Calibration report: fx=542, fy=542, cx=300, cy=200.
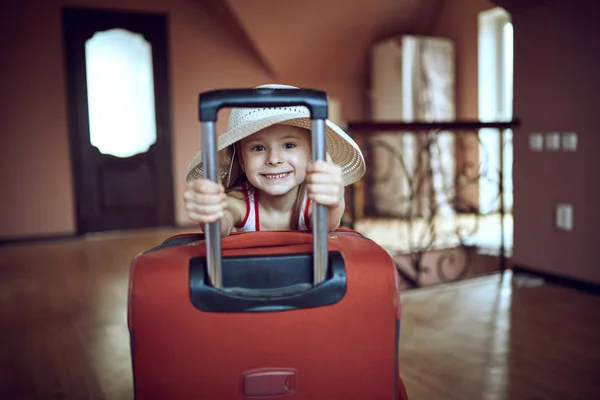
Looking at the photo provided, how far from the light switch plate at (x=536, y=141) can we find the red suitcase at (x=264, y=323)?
241cm

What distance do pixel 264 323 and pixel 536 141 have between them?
2557 millimetres

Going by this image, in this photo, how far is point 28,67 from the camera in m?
4.86

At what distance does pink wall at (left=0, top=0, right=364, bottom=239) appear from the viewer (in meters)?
4.83

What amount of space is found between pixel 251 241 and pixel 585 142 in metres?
2.29

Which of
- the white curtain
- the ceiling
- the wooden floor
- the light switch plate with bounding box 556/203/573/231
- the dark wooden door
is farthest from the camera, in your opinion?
the white curtain

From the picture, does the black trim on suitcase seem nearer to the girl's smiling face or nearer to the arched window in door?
the girl's smiling face

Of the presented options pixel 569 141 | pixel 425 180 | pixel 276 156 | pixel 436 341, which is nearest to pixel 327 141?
pixel 276 156

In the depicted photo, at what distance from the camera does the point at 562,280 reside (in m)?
2.74

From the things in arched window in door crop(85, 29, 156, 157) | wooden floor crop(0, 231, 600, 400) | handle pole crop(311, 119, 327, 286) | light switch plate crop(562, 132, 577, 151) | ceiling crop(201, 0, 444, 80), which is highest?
ceiling crop(201, 0, 444, 80)

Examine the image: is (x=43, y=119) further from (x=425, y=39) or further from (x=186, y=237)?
(x=186, y=237)

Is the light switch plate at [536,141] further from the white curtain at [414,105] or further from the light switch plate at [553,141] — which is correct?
the white curtain at [414,105]

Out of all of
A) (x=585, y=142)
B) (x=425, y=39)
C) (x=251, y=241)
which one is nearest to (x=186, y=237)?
(x=251, y=241)

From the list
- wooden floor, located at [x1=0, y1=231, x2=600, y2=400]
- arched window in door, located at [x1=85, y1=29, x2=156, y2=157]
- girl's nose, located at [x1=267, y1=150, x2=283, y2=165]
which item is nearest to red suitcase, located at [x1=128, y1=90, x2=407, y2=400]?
girl's nose, located at [x1=267, y1=150, x2=283, y2=165]

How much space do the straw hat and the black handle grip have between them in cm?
6
